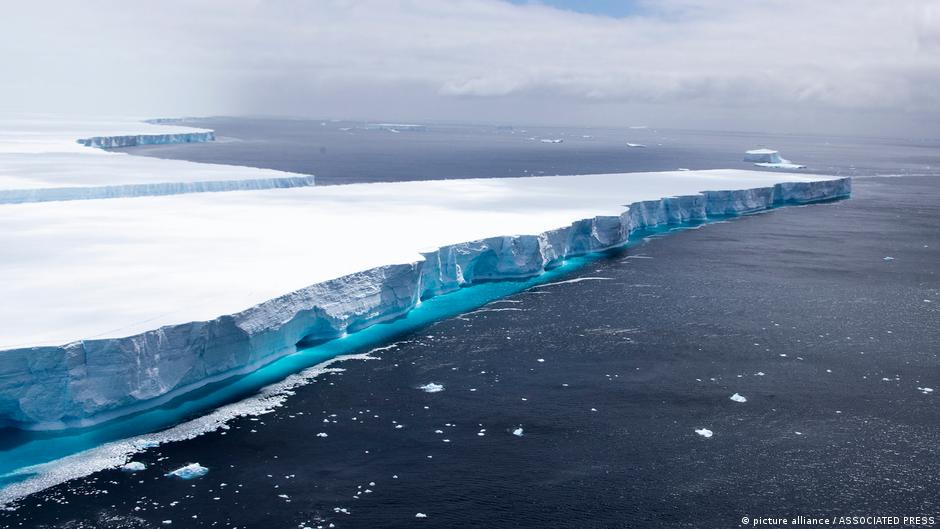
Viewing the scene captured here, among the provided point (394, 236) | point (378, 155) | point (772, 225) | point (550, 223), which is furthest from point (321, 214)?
point (378, 155)

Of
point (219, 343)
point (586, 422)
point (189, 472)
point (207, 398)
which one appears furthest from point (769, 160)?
point (189, 472)

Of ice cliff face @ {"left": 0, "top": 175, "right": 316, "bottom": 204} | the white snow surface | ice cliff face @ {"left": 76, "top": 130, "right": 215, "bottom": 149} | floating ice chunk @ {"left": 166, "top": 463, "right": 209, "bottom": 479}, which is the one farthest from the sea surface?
ice cliff face @ {"left": 76, "top": 130, "right": 215, "bottom": 149}

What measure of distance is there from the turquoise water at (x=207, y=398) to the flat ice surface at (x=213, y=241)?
3.47ft

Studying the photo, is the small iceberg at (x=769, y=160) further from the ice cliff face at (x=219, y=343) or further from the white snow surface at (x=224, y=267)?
the ice cliff face at (x=219, y=343)

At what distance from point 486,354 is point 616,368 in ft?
6.11

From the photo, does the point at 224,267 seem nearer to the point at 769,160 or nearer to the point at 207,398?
the point at 207,398

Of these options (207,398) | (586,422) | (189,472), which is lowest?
(586,422)

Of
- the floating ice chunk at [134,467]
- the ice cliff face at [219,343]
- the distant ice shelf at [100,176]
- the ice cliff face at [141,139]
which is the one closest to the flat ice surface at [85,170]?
the distant ice shelf at [100,176]

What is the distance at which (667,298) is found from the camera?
15.3 m

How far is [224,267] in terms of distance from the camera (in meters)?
12.0

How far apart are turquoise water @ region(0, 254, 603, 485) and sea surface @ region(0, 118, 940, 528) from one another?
2.9 inches

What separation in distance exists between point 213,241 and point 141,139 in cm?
3898

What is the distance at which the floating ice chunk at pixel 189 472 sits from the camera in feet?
25.9

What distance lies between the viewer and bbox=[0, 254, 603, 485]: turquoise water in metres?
8.30
